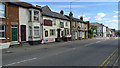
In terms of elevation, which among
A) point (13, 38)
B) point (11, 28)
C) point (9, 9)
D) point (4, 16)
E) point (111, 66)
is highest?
point (9, 9)

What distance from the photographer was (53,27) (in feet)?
88.6

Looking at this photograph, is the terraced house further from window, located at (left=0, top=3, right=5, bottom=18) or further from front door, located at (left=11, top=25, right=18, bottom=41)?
window, located at (left=0, top=3, right=5, bottom=18)

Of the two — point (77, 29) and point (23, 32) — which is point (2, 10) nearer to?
point (23, 32)

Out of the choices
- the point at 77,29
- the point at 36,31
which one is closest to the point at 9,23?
the point at 36,31

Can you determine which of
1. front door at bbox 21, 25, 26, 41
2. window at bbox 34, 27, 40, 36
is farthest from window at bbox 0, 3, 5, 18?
window at bbox 34, 27, 40, 36

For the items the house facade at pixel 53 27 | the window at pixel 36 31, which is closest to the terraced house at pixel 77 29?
the house facade at pixel 53 27

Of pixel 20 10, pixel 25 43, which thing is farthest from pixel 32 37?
pixel 20 10

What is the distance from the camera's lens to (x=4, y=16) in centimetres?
1608

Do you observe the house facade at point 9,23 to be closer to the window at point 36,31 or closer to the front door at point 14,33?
the front door at point 14,33

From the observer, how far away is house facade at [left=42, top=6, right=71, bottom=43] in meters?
24.2

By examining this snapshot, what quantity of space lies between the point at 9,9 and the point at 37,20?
5.85 m

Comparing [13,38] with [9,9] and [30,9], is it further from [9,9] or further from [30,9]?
[30,9]

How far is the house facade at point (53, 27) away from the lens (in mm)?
24192

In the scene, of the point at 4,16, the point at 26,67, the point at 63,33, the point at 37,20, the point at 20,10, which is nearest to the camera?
the point at 26,67
